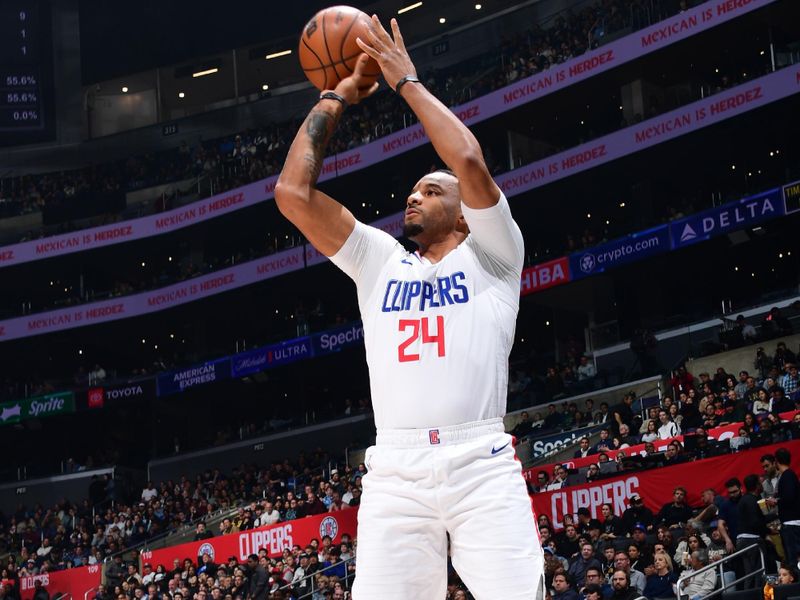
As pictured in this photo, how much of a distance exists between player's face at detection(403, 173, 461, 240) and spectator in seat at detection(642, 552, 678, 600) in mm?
10038

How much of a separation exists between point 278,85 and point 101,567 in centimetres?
2679

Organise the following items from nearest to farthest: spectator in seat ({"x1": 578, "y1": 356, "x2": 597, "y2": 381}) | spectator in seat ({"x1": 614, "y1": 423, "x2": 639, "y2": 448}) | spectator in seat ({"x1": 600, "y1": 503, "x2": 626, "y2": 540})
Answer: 1. spectator in seat ({"x1": 600, "y1": 503, "x2": 626, "y2": 540})
2. spectator in seat ({"x1": 614, "y1": 423, "x2": 639, "y2": 448})
3. spectator in seat ({"x1": 578, "y1": 356, "x2": 597, "y2": 381})

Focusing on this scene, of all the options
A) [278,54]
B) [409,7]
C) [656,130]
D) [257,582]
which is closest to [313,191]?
[257,582]

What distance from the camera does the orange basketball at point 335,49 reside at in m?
Result: 4.85

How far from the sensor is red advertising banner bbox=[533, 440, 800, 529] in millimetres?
15750

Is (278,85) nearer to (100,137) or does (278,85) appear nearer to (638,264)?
(100,137)

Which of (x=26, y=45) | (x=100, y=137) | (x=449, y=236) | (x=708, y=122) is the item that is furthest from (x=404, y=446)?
(x=100, y=137)

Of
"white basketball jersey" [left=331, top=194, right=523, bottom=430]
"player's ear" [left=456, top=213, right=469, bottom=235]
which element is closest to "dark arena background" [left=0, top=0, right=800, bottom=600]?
"player's ear" [left=456, top=213, right=469, bottom=235]

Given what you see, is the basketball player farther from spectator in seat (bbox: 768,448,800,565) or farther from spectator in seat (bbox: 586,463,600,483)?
spectator in seat (bbox: 586,463,600,483)

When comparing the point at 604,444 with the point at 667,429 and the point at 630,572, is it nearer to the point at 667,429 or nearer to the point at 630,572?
the point at 667,429

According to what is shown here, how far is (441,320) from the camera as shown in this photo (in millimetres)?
4273

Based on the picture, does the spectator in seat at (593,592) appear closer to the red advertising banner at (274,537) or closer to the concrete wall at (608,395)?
the red advertising banner at (274,537)

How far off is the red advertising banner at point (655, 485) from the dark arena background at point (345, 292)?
53 millimetres

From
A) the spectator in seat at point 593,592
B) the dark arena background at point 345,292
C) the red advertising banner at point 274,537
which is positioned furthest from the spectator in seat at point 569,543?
the red advertising banner at point 274,537
